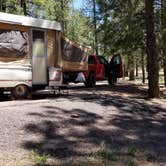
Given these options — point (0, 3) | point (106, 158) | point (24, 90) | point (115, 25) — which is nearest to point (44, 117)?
point (106, 158)

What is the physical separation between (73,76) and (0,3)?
18.0 meters

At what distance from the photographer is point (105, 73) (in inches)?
Answer: 1088

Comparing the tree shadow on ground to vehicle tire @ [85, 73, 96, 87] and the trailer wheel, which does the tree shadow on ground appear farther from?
vehicle tire @ [85, 73, 96, 87]

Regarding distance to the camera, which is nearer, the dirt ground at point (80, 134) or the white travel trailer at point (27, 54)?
the dirt ground at point (80, 134)

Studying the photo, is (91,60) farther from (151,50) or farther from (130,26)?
(151,50)

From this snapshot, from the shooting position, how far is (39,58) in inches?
643

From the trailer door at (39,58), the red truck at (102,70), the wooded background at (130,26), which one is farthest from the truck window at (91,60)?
the trailer door at (39,58)

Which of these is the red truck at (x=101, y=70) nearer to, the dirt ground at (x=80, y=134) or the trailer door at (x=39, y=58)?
the trailer door at (x=39, y=58)

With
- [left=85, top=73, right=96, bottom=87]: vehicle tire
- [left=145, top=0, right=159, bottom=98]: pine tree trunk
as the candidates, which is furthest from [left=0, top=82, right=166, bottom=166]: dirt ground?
[left=85, top=73, right=96, bottom=87]: vehicle tire

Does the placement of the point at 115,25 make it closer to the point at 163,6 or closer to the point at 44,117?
the point at 163,6

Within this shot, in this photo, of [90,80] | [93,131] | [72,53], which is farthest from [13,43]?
[90,80]

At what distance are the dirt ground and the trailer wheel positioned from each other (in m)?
1.83

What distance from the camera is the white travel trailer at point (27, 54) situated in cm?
1520

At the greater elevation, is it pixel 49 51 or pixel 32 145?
pixel 49 51
